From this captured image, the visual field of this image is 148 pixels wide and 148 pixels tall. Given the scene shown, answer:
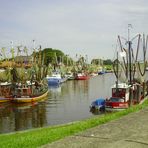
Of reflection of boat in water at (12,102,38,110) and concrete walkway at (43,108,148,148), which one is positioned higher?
concrete walkway at (43,108,148,148)

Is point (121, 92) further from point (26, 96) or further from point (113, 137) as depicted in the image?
point (113, 137)

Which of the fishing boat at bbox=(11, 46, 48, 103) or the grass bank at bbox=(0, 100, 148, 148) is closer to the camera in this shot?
the grass bank at bbox=(0, 100, 148, 148)

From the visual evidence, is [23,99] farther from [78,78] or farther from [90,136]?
[78,78]

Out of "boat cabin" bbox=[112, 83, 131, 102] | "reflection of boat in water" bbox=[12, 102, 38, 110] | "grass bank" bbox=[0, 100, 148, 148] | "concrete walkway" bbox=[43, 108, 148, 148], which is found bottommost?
"reflection of boat in water" bbox=[12, 102, 38, 110]

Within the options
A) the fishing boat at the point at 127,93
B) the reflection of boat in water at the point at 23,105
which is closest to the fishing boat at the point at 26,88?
the reflection of boat in water at the point at 23,105

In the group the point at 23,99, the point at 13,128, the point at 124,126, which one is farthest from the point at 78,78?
the point at 124,126

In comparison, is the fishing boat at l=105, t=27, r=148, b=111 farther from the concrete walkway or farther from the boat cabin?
the concrete walkway

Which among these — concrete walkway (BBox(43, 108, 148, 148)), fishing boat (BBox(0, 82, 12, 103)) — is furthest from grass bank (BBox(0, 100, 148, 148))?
fishing boat (BBox(0, 82, 12, 103))

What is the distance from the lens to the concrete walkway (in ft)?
26.5

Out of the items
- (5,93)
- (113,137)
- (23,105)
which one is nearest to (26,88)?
(5,93)

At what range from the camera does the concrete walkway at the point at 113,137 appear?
8.07m

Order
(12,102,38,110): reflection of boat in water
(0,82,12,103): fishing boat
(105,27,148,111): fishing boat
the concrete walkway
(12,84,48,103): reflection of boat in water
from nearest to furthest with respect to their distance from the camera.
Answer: the concrete walkway
(105,27,148,111): fishing boat
(12,102,38,110): reflection of boat in water
(12,84,48,103): reflection of boat in water
(0,82,12,103): fishing boat

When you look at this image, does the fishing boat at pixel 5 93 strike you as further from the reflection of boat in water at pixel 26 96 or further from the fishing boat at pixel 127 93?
the fishing boat at pixel 127 93

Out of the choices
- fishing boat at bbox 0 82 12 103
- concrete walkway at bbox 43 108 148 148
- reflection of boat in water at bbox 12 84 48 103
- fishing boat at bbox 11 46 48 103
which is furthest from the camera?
fishing boat at bbox 0 82 12 103
